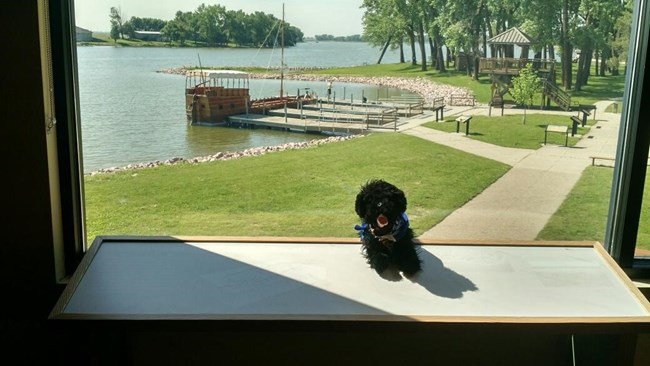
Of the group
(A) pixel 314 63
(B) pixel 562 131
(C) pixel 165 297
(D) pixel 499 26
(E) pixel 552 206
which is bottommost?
(C) pixel 165 297

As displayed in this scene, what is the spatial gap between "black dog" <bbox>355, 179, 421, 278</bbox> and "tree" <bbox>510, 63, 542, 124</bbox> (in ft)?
2.06

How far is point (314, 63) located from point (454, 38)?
519mm

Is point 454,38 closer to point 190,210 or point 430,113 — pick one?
point 430,113

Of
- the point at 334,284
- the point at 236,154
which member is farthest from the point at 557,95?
the point at 236,154

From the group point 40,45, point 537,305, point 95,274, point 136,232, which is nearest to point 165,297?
point 95,274

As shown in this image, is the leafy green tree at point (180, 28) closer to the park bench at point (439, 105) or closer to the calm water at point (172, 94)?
the calm water at point (172, 94)

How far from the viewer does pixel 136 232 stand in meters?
2.06

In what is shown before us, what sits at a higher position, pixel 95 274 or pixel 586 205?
pixel 586 205

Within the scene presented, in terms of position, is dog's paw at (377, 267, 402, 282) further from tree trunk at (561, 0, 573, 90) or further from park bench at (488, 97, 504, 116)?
tree trunk at (561, 0, 573, 90)

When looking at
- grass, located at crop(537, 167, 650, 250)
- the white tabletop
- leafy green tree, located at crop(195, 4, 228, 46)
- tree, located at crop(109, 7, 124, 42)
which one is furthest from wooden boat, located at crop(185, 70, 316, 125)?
grass, located at crop(537, 167, 650, 250)

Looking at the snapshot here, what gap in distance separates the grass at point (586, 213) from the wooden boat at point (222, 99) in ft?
3.30

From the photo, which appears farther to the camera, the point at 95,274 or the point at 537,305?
the point at 95,274

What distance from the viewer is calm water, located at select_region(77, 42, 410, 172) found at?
2.06m

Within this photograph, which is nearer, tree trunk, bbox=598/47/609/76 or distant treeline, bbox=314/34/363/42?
tree trunk, bbox=598/47/609/76
